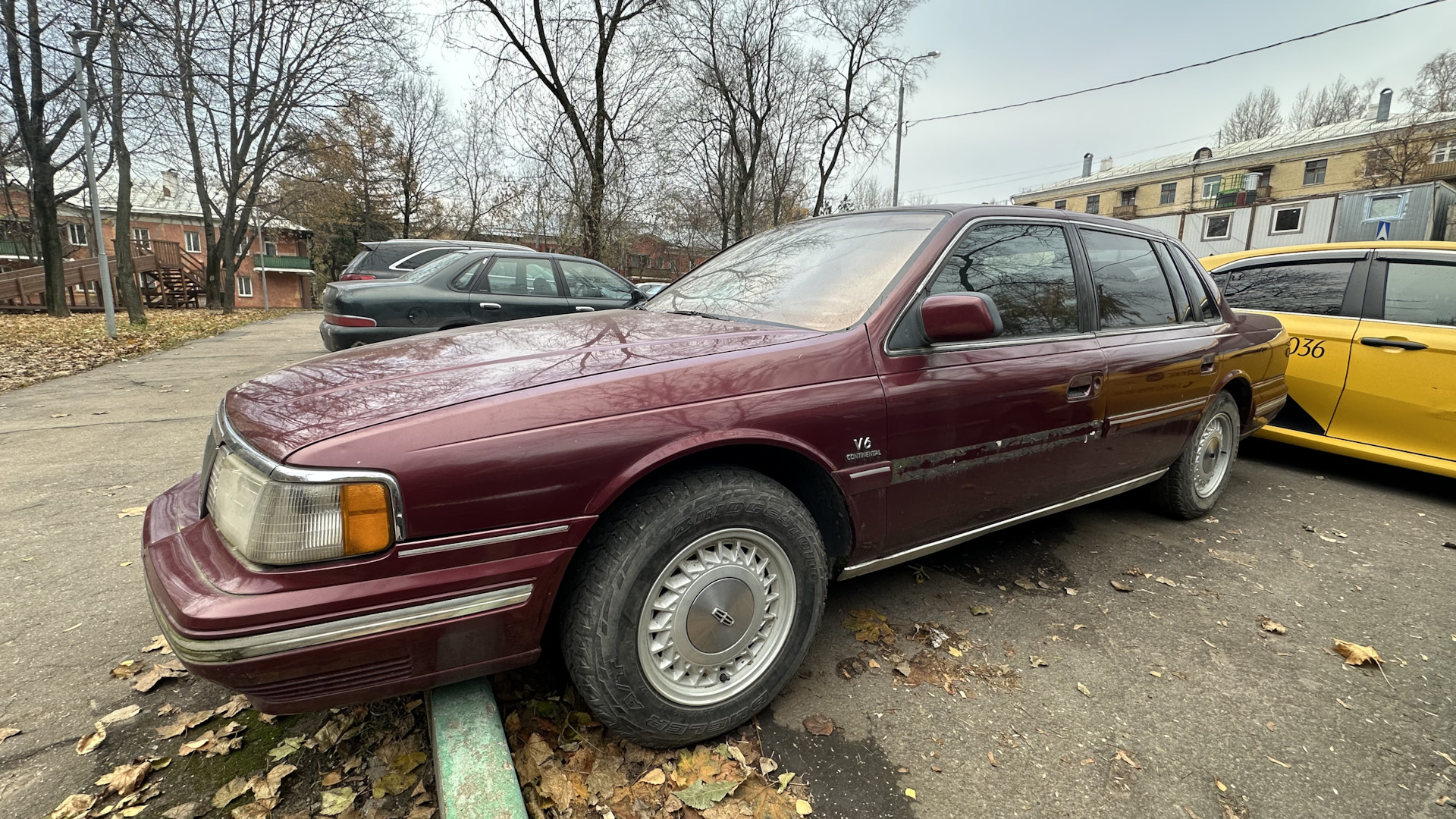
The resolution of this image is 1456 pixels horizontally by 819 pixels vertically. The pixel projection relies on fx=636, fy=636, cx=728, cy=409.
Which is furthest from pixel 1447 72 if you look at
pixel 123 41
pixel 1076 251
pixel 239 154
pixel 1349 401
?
pixel 239 154

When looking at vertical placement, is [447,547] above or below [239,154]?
below

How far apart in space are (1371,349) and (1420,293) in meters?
0.43

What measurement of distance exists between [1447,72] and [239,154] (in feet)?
173

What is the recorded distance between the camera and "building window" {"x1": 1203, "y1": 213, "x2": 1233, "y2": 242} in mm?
33000

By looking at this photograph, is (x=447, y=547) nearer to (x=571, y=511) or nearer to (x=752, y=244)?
(x=571, y=511)

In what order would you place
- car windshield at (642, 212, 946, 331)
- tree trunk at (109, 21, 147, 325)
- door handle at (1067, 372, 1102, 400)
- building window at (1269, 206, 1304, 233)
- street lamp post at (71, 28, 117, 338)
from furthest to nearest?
building window at (1269, 206, 1304, 233) < tree trunk at (109, 21, 147, 325) < street lamp post at (71, 28, 117, 338) < door handle at (1067, 372, 1102, 400) < car windshield at (642, 212, 946, 331)

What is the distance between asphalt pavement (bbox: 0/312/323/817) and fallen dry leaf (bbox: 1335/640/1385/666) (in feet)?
12.7

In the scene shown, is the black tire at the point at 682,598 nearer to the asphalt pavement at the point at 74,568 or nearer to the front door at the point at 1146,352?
the asphalt pavement at the point at 74,568

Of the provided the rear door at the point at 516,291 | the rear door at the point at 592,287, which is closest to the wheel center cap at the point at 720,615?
the rear door at the point at 516,291

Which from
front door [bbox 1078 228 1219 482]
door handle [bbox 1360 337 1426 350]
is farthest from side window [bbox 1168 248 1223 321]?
door handle [bbox 1360 337 1426 350]

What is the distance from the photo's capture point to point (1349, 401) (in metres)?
4.27

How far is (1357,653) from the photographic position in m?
2.40

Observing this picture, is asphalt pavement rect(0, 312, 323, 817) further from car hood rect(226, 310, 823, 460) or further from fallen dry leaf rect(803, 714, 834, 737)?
fallen dry leaf rect(803, 714, 834, 737)

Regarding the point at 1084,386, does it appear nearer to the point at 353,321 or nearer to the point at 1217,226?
the point at 353,321
